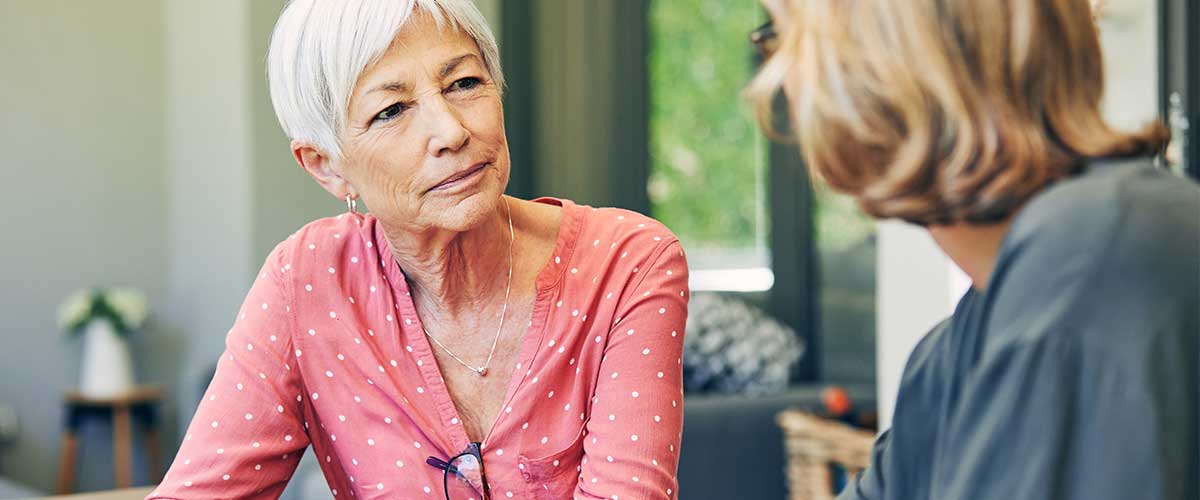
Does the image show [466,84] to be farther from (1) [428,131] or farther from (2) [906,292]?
(2) [906,292]

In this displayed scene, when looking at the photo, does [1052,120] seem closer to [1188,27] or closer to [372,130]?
[372,130]

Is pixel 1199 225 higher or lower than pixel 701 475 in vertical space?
higher

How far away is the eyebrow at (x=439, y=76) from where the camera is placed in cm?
131

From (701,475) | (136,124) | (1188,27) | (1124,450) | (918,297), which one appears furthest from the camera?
(136,124)

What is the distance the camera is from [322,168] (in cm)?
144

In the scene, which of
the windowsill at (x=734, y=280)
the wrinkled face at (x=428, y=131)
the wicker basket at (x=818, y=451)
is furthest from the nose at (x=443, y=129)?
the windowsill at (x=734, y=280)

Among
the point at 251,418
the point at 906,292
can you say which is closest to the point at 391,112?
the point at 251,418

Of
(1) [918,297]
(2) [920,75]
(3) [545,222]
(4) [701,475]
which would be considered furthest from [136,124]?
(2) [920,75]

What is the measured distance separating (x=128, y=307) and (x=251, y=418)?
3428 mm

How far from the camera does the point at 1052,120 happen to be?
734mm

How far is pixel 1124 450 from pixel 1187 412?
0.15ft

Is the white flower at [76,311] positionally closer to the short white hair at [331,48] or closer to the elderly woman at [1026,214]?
the short white hair at [331,48]

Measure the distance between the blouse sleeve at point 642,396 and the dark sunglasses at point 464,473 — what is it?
0.40 feet

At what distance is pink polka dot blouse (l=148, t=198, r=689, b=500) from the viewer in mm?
1369
